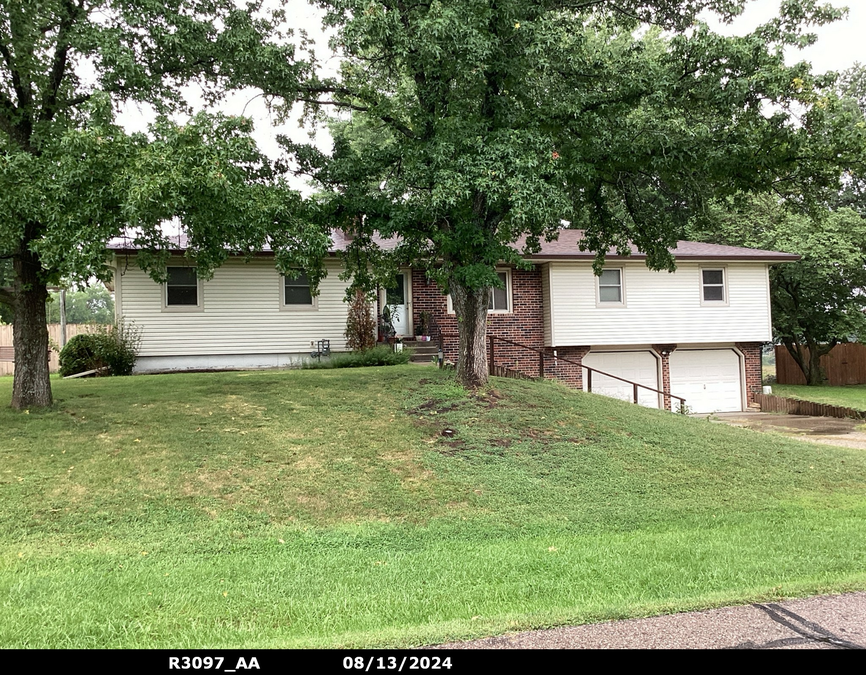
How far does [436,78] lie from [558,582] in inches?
313

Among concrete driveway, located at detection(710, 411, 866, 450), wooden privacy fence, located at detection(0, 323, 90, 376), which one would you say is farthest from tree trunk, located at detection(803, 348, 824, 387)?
wooden privacy fence, located at detection(0, 323, 90, 376)

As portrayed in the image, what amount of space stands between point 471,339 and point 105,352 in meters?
9.34

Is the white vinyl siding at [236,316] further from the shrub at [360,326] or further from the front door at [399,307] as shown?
the front door at [399,307]

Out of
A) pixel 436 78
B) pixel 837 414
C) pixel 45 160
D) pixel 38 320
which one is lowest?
pixel 837 414

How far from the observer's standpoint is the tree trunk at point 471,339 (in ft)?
37.7

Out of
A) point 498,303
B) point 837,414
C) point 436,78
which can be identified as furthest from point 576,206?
point 837,414

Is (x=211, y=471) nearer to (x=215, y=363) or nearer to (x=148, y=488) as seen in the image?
(x=148, y=488)

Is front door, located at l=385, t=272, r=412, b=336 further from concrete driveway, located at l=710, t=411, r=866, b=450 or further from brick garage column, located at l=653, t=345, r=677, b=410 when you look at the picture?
concrete driveway, located at l=710, t=411, r=866, b=450

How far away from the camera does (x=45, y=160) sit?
7559 mm

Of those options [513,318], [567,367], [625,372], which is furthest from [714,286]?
[513,318]

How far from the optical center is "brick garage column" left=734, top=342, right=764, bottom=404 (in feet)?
66.7

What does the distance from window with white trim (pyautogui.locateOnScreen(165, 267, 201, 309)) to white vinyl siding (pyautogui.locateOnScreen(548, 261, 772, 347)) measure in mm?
10000

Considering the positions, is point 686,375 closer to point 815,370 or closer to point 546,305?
point 546,305

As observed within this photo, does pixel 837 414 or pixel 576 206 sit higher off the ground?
→ pixel 576 206
